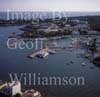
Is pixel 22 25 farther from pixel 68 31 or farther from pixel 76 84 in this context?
pixel 76 84

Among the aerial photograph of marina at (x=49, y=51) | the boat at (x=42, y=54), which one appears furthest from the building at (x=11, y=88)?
the boat at (x=42, y=54)

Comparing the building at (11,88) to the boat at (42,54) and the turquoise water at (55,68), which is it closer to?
the turquoise water at (55,68)

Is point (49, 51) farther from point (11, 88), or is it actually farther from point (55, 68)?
point (11, 88)

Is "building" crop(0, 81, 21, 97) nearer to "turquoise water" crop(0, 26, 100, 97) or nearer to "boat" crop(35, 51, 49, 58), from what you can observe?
"turquoise water" crop(0, 26, 100, 97)

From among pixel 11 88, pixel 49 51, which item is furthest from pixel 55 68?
pixel 11 88

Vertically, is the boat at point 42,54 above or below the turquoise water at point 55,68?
above

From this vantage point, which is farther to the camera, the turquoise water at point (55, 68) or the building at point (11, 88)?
the turquoise water at point (55, 68)

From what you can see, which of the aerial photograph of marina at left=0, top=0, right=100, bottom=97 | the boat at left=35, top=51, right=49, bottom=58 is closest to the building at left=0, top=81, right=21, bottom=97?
the aerial photograph of marina at left=0, top=0, right=100, bottom=97

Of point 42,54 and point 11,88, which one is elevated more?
point 42,54
